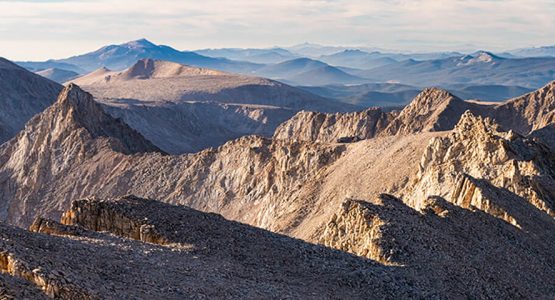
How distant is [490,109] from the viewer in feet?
289

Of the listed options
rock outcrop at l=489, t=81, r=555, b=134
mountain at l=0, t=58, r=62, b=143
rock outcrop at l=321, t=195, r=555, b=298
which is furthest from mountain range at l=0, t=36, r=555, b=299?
mountain at l=0, t=58, r=62, b=143

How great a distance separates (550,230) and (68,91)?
1860 inches

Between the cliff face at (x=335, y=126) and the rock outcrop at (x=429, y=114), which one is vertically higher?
the rock outcrop at (x=429, y=114)

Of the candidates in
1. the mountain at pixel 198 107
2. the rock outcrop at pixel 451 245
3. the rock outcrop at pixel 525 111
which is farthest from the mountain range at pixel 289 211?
the mountain at pixel 198 107

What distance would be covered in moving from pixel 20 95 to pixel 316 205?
283 feet

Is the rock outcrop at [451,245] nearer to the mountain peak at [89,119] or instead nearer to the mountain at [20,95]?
the mountain peak at [89,119]

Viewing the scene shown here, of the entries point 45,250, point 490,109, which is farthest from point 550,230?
point 490,109

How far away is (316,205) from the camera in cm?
4447

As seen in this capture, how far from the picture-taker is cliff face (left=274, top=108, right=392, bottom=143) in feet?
290

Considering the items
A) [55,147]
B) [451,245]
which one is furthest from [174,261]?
[55,147]

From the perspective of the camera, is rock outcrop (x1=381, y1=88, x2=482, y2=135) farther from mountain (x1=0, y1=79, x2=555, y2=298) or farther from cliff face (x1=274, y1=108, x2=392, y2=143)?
mountain (x1=0, y1=79, x2=555, y2=298)

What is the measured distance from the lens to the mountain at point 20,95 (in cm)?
11049

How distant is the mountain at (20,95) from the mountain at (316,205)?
42860 mm

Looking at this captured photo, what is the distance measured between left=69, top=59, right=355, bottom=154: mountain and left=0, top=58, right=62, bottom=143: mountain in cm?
916
